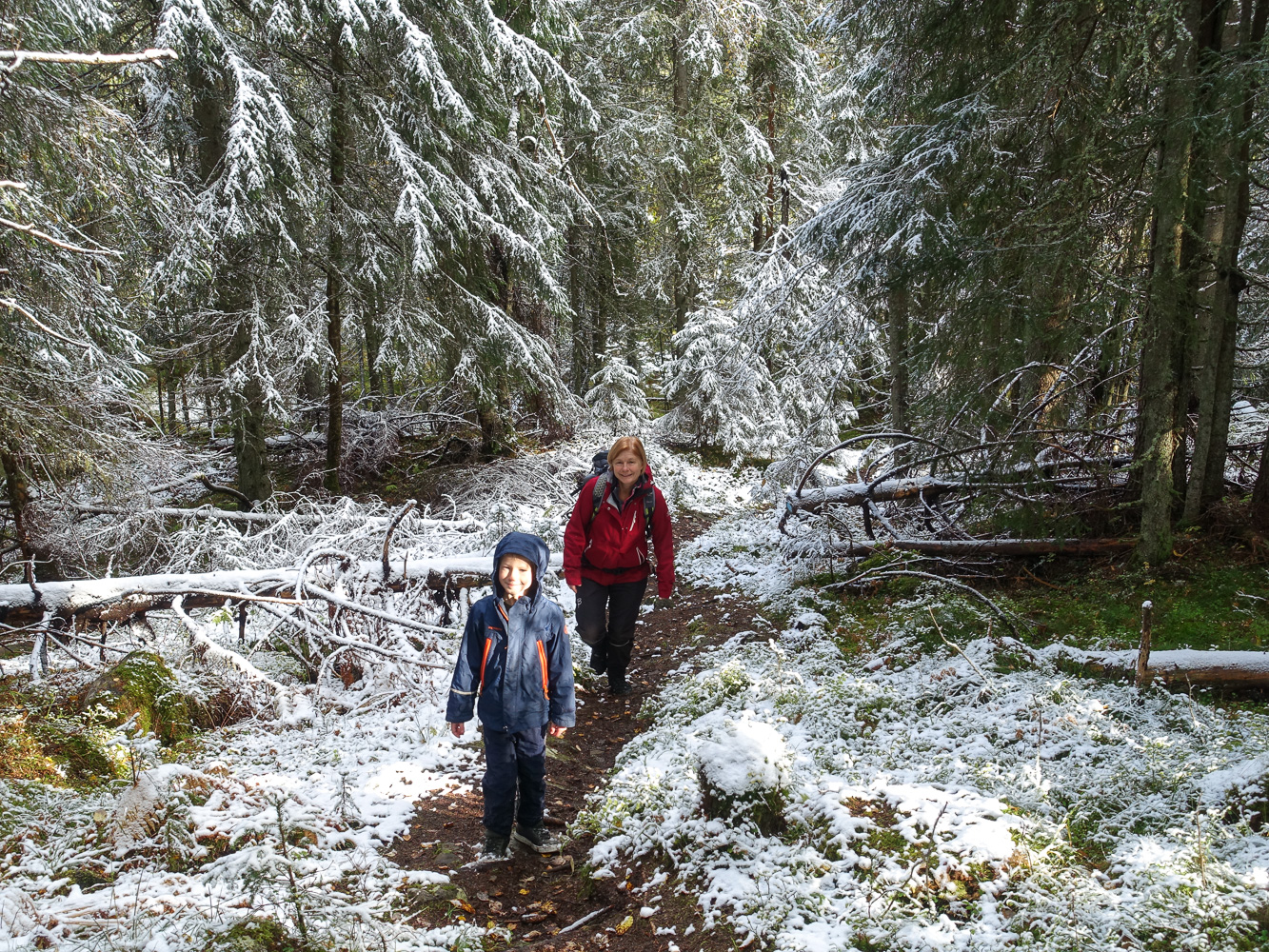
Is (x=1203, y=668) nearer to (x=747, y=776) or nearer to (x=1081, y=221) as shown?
(x=747, y=776)

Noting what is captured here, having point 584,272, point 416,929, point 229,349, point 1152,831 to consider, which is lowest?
point 416,929

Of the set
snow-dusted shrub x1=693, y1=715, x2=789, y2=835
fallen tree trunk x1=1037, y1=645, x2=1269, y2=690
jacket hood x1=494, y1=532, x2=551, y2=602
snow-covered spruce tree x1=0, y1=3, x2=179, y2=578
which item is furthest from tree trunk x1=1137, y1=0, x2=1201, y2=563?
snow-covered spruce tree x1=0, y1=3, x2=179, y2=578

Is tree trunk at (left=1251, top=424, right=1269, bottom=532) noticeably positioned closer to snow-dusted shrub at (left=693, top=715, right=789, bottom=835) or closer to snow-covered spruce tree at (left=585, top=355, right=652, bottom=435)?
snow-dusted shrub at (left=693, top=715, right=789, bottom=835)

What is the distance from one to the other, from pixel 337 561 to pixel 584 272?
1185 centimetres

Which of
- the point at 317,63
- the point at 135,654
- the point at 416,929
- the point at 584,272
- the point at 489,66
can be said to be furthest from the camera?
the point at 584,272

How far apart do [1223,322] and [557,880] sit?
6.42 m

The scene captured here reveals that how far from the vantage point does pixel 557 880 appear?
3785mm

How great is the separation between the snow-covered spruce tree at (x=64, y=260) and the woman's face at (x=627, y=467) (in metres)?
4.42

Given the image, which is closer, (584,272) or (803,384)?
(803,384)

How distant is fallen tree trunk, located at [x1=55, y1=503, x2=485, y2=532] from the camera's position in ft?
26.2

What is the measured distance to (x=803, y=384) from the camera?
1577 centimetres

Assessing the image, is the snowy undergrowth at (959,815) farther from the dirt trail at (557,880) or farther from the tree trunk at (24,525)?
the tree trunk at (24,525)

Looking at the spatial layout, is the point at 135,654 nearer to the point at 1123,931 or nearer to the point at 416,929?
the point at 416,929

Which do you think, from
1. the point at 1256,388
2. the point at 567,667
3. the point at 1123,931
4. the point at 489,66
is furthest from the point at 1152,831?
the point at 489,66
